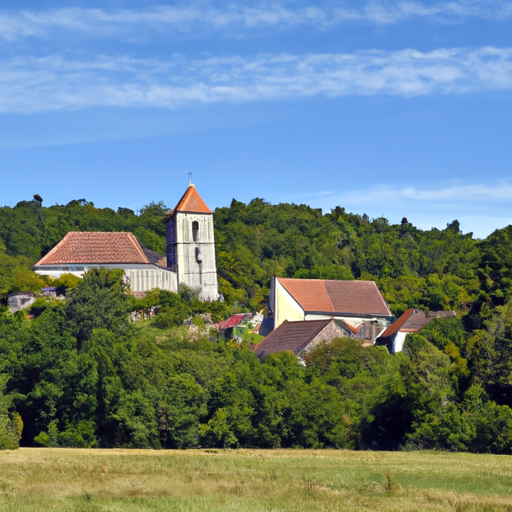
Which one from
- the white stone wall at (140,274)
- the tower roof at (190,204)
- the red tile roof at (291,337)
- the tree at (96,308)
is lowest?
the red tile roof at (291,337)

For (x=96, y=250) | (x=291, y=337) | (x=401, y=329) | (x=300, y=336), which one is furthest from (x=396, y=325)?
(x=96, y=250)

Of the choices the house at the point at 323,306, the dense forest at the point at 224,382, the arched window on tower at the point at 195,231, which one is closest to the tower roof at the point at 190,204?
the arched window on tower at the point at 195,231

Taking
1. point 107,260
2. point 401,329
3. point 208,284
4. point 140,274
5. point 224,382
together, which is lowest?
point 224,382

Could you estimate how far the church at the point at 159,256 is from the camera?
67188 mm

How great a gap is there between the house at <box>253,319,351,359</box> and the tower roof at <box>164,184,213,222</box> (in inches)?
598

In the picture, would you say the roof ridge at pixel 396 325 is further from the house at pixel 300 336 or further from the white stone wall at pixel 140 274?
the white stone wall at pixel 140 274

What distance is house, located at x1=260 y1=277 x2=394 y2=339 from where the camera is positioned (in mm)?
66250

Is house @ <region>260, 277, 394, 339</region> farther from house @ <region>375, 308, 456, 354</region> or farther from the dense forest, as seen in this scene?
the dense forest

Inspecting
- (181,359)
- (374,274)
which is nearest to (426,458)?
(181,359)

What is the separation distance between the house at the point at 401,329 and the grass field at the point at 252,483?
3115 cm

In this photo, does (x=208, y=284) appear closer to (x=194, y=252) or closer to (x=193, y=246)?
(x=194, y=252)

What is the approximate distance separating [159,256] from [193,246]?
3.23 metres

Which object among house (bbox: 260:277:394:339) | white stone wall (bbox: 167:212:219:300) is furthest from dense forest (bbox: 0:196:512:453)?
white stone wall (bbox: 167:212:219:300)

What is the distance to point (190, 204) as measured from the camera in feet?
241
